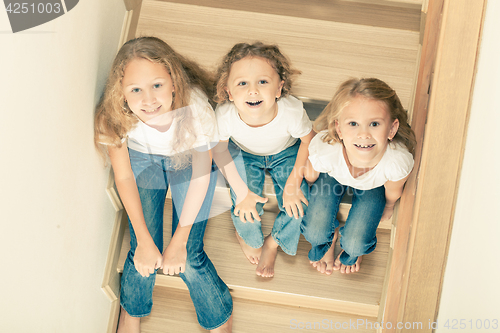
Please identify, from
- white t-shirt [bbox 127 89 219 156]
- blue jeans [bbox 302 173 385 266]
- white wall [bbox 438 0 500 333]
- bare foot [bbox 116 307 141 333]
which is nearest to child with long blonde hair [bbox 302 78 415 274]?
blue jeans [bbox 302 173 385 266]

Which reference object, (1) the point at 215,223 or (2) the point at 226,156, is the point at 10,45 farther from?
(1) the point at 215,223

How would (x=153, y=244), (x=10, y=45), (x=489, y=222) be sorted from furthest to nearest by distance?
(x=153, y=244), (x=489, y=222), (x=10, y=45)

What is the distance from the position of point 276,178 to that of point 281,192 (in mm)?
48

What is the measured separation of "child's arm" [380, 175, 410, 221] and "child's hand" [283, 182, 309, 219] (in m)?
0.24

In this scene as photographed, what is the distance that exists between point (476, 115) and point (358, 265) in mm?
662

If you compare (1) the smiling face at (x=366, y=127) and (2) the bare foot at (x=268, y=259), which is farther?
(2) the bare foot at (x=268, y=259)

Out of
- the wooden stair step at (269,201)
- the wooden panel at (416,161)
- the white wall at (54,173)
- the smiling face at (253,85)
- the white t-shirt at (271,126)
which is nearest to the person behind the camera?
the white wall at (54,173)

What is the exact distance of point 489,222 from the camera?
803 mm

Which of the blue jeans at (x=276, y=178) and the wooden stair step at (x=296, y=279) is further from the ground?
the blue jeans at (x=276, y=178)

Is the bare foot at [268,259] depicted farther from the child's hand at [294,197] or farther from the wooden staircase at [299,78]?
the child's hand at [294,197]

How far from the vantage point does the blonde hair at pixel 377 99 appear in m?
0.99

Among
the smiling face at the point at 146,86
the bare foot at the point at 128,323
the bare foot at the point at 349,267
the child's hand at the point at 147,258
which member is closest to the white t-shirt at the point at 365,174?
the bare foot at the point at 349,267

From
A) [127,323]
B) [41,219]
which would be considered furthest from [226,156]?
[127,323]

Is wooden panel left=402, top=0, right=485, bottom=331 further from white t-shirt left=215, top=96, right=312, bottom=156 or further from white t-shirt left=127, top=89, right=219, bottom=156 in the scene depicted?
white t-shirt left=127, top=89, right=219, bottom=156
